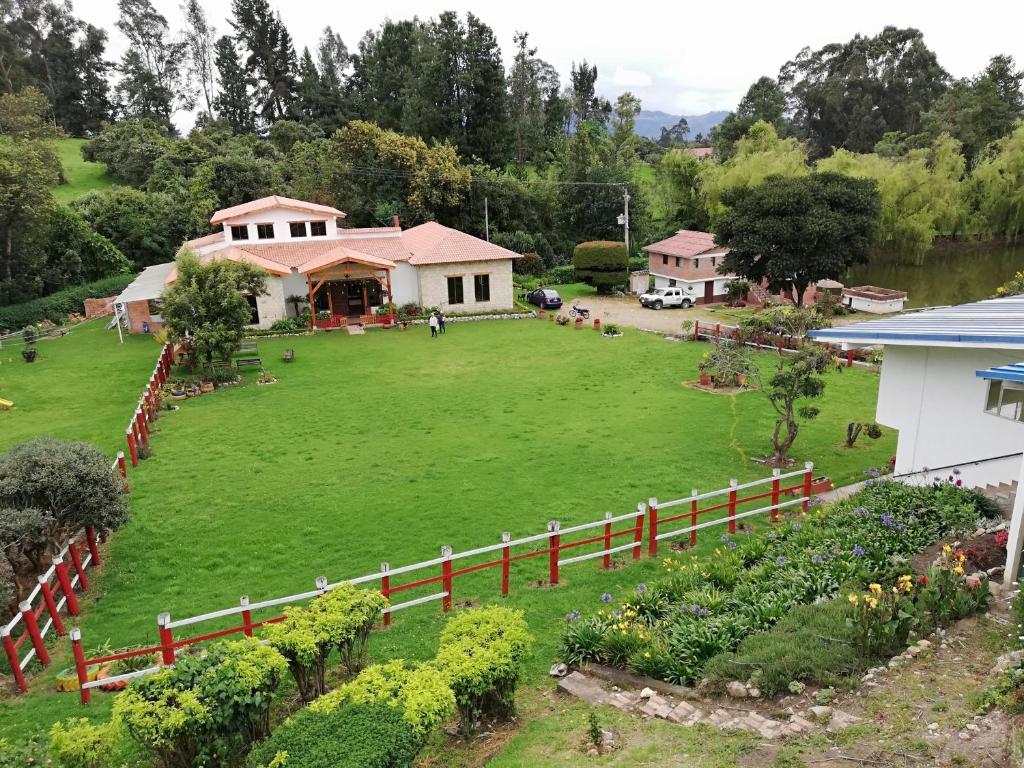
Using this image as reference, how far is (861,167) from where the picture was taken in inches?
1763

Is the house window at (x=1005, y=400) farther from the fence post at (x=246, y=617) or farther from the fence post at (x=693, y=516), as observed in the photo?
the fence post at (x=246, y=617)

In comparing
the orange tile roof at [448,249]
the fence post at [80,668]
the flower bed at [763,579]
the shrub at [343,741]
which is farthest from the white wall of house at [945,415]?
the orange tile roof at [448,249]

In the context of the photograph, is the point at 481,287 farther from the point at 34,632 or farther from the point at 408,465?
the point at 34,632

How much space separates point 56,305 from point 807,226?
123ft

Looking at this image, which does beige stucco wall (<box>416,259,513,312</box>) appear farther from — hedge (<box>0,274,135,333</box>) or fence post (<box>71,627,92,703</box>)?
fence post (<box>71,627,92,703</box>)

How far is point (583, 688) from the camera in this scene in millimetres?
7941

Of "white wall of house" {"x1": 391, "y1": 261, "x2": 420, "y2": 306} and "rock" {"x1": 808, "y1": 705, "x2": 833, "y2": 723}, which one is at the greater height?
"white wall of house" {"x1": 391, "y1": 261, "x2": 420, "y2": 306}

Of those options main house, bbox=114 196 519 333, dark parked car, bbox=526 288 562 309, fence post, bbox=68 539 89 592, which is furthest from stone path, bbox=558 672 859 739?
dark parked car, bbox=526 288 562 309

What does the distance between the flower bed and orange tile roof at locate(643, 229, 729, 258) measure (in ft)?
93.4

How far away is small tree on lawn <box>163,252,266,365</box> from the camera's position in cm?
2325

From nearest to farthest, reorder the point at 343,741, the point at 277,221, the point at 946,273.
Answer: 1. the point at 343,741
2. the point at 277,221
3. the point at 946,273

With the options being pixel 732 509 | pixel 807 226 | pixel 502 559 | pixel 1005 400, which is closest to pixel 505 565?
pixel 502 559

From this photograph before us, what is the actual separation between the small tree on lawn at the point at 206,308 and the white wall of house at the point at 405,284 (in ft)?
35.8

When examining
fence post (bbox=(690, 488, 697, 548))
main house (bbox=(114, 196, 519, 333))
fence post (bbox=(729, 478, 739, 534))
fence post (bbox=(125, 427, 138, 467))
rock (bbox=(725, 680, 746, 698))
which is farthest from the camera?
main house (bbox=(114, 196, 519, 333))
